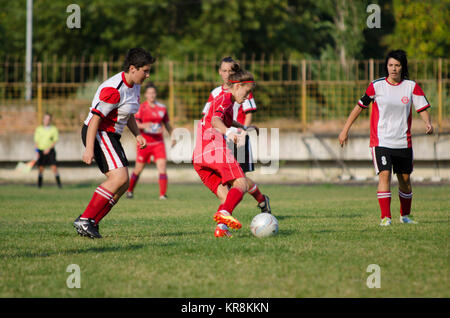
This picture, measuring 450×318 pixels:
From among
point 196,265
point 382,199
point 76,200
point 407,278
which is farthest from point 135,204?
point 407,278

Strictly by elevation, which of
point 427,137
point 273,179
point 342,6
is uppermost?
point 342,6

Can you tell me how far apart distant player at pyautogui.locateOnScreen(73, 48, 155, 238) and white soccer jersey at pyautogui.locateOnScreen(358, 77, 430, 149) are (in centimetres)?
300

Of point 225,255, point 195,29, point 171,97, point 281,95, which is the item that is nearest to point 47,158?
point 171,97

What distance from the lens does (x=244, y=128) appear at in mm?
9000

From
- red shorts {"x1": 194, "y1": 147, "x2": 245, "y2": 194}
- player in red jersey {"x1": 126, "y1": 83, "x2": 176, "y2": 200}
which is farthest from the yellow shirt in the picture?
red shorts {"x1": 194, "y1": 147, "x2": 245, "y2": 194}

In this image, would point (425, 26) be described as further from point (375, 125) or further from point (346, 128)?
point (346, 128)

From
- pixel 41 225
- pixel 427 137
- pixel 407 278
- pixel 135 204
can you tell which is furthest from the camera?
pixel 427 137

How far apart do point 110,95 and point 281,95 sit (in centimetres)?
1447

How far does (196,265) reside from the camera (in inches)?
214
